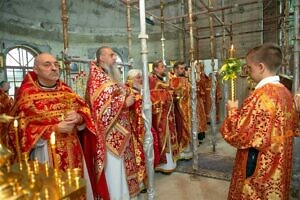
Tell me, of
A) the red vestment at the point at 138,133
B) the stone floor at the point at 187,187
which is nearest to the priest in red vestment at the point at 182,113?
the stone floor at the point at 187,187

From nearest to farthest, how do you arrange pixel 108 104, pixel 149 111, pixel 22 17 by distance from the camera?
pixel 149 111 < pixel 108 104 < pixel 22 17

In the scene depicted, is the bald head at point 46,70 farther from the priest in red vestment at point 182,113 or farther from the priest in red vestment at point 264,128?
the priest in red vestment at point 182,113

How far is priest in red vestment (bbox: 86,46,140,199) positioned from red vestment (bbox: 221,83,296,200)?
4.19 feet

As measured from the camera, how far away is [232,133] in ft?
7.52

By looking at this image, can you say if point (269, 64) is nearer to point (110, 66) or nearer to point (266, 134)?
point (266, 134)

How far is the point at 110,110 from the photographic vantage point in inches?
120

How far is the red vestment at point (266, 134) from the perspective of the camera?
7.22 feet

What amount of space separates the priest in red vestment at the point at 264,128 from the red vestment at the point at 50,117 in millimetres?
1451

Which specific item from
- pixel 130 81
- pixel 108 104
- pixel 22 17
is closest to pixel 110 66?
pixel 108 104

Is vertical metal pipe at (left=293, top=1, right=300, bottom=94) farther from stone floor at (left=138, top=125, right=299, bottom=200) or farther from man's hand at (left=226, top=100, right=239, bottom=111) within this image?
man's hand at (left=226, top=100, right=239, bottom=111)

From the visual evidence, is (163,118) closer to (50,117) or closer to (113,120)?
(113,120)

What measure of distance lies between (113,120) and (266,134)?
1.61 metres

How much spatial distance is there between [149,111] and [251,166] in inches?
39.1

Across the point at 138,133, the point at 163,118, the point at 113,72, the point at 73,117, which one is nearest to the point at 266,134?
the point at 73,117
